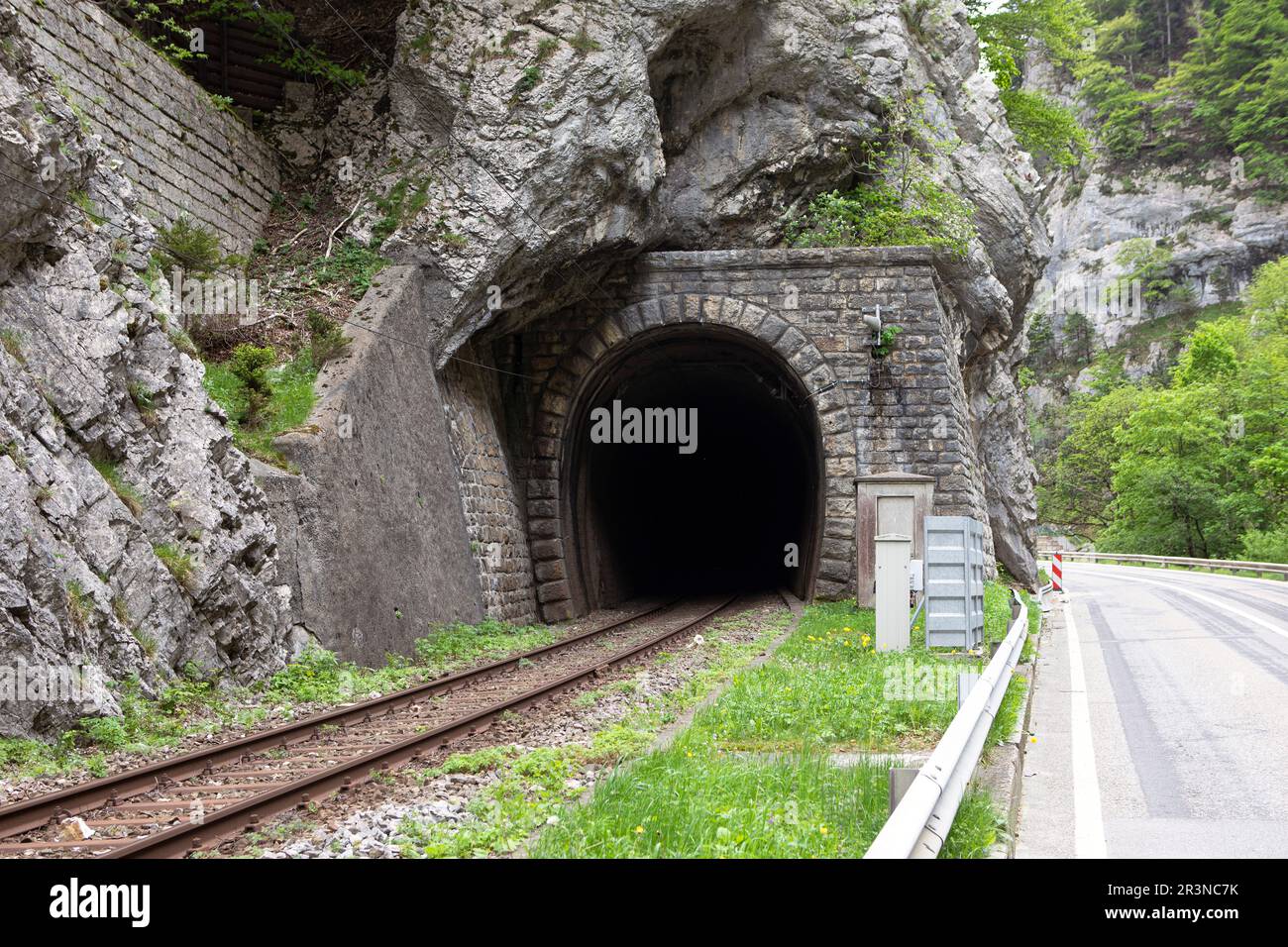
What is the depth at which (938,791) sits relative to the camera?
3.68m

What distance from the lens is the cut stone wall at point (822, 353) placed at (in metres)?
17.7

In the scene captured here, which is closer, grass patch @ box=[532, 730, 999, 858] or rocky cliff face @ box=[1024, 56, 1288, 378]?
grass patch @ box=[532, 730, 999, 858]

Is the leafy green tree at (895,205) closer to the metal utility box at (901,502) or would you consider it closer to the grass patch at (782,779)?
the metal utility box at (901,502)

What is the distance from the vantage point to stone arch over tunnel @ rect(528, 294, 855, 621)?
18016 millimetres

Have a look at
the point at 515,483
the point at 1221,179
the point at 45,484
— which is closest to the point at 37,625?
the point at 45,484

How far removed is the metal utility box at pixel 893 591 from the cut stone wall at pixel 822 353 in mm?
6847

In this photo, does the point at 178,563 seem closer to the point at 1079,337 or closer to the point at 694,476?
the point at 694,476

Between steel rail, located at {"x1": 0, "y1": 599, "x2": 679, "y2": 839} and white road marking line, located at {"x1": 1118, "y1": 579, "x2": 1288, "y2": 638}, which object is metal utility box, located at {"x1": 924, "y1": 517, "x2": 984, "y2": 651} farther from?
white road marking line, located at {"x1": 1118, "y1": 579, "x2": 1288, "y2": 638}

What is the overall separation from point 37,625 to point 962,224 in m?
16.9

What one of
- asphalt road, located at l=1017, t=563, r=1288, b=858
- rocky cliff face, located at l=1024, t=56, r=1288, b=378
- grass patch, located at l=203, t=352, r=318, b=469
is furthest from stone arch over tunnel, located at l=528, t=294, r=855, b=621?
rocky cliff face, located at l=1024, t=56, r=1288, b=378

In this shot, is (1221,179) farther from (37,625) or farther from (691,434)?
(37,625)

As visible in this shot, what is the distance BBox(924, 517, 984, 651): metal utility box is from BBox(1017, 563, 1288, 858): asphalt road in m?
0.93

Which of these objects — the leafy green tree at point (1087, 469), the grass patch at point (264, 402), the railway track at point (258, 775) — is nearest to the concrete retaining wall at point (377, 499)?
the grass patch at point (264, 402)

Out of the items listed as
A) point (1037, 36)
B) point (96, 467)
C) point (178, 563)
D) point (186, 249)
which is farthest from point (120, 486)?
point (1037, 36)
